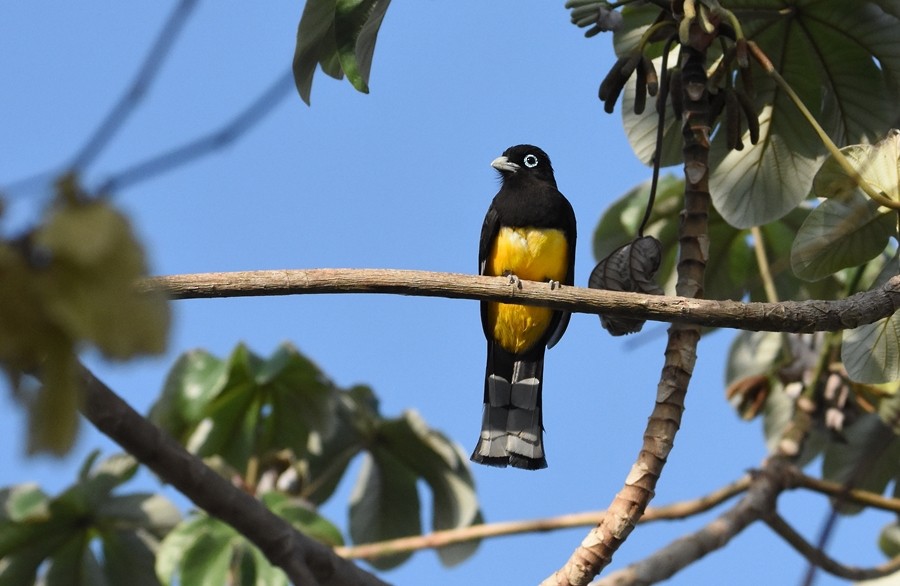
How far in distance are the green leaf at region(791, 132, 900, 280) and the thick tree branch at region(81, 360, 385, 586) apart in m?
1.55

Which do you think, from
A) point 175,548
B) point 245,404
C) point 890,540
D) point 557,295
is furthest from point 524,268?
point 890,540

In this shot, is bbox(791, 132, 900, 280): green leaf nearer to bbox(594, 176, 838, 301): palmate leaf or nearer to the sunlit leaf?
the sunlit leaf

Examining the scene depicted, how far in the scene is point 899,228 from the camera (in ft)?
9.62

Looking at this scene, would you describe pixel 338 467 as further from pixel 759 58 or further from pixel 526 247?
pixel 759 58

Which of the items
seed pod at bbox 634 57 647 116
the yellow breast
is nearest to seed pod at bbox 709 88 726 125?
seed pod at bbox 634 57 647 116

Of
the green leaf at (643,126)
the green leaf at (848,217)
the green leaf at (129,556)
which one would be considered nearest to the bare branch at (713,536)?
the green leaf at (848,217)

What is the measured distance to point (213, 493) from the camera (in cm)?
292

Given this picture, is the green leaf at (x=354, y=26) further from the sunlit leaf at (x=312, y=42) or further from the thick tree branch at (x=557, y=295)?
the thick tree branch at (x=557, y=295)

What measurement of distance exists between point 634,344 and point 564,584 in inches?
30.8

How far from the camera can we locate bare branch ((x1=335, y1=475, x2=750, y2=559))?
3.90 m

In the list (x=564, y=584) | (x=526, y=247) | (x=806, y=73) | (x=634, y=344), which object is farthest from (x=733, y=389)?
(x=634, y=344)

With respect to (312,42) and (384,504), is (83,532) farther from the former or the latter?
(312,42)

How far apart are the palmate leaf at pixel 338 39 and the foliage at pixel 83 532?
187 cm

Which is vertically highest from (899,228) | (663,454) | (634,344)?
(899,228)
